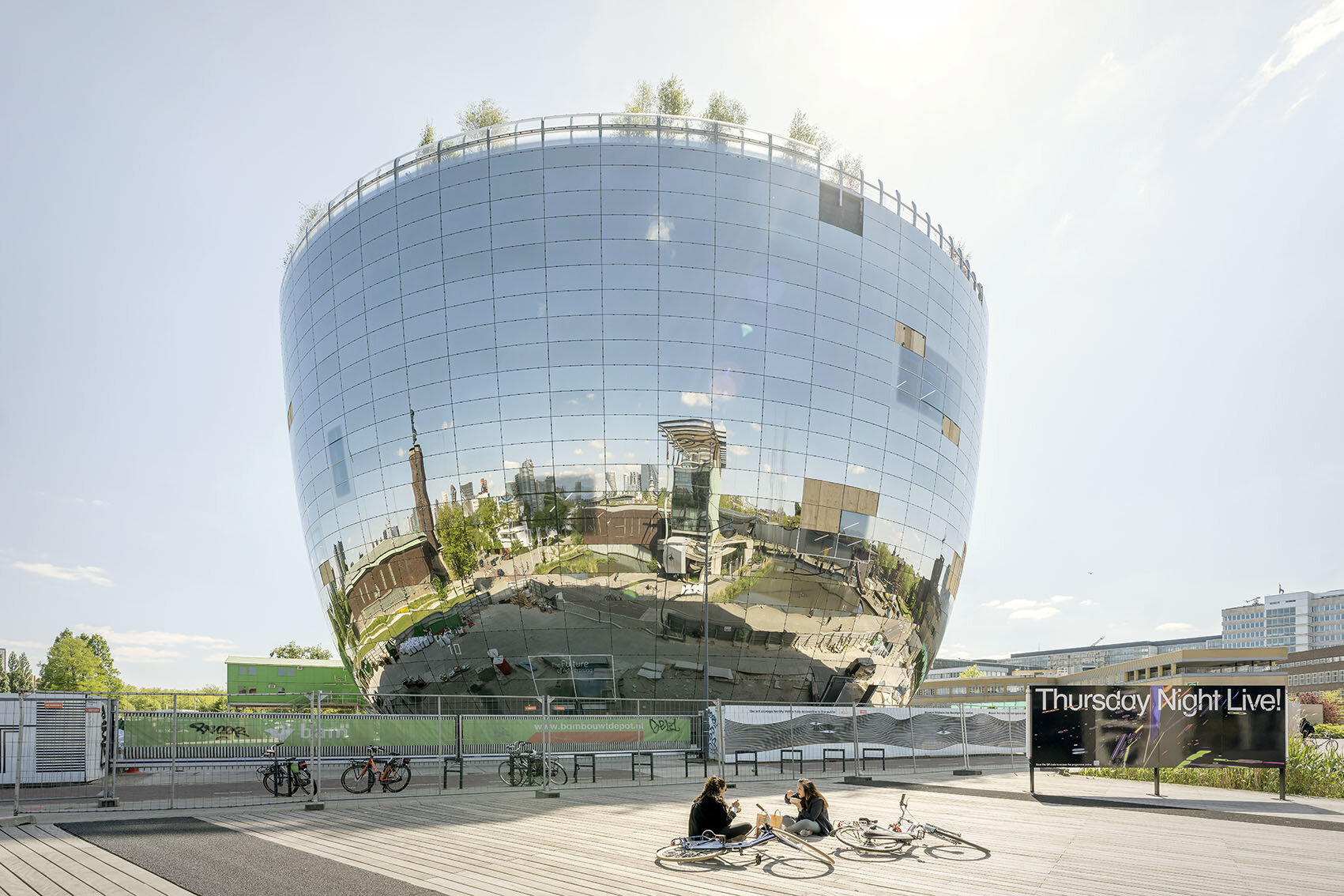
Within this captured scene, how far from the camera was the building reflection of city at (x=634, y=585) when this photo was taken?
1291 inches

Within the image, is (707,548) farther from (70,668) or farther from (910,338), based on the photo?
(70,668)

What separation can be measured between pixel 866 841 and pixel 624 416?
22.8 m

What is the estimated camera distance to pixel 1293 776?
2030 cm

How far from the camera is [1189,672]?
420 ft

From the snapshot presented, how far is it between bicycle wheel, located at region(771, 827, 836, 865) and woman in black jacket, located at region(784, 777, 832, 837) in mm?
289

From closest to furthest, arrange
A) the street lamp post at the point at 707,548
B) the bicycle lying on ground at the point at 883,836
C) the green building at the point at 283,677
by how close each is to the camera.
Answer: the bicycle lying on ground at the point at 883,836 → the street lamp post at the point at 707,548 → the green building at the point at 283,677

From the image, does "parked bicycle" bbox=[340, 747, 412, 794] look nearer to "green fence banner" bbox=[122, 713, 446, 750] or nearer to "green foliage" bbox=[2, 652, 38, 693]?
"green fence banner" bbox=[122, 713, 446, 750]

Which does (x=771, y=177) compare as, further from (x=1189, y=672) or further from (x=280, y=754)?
(x=1189, y=672)

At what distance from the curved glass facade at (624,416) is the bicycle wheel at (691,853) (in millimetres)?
21995

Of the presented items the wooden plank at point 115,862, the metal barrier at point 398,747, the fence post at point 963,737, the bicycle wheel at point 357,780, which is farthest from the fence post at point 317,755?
the fence post at point 963,737

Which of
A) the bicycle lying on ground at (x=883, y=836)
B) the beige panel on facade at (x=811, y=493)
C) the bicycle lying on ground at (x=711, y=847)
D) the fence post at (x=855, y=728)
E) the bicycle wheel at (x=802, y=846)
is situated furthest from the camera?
the beige panel on facade at (x=811, y=493)

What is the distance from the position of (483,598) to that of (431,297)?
38.9 feet

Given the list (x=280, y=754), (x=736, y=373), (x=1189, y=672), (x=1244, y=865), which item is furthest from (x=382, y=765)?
(x=1189, y=672)

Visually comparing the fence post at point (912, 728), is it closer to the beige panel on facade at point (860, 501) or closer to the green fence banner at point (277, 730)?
the beige panel on facade at point (860, 501)
